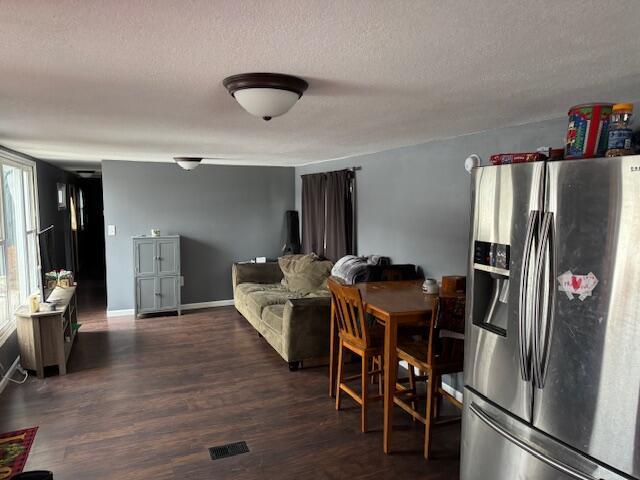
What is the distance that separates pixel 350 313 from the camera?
10.5ft

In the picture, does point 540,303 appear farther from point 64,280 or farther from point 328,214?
point 64,280

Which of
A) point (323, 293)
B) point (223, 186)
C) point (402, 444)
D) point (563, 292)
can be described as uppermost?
point (223, 186)

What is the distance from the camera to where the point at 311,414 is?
3.39 m

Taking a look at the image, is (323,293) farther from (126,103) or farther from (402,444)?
(126,103)

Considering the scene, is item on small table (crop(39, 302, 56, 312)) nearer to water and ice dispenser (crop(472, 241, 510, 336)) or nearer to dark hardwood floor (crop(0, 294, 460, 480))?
dark hardwood floor (crop(0, 294, 460, 480))

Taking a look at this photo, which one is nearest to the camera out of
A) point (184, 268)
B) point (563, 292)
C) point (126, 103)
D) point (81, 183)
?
point (563, 292)

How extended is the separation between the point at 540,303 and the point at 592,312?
21cm

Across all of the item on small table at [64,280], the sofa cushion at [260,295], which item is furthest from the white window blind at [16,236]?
the sofa cushion at [260,295]

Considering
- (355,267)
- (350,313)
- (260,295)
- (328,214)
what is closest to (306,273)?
(260,295)

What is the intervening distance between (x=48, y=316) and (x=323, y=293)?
2874 mm

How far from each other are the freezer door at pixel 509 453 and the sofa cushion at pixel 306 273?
335 centimetres

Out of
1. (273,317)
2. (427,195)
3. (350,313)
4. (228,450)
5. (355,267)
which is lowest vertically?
(228,450)

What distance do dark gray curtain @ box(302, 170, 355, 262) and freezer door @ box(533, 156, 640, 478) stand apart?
141 inches

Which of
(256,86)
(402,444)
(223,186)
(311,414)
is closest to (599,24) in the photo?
(256,86)
